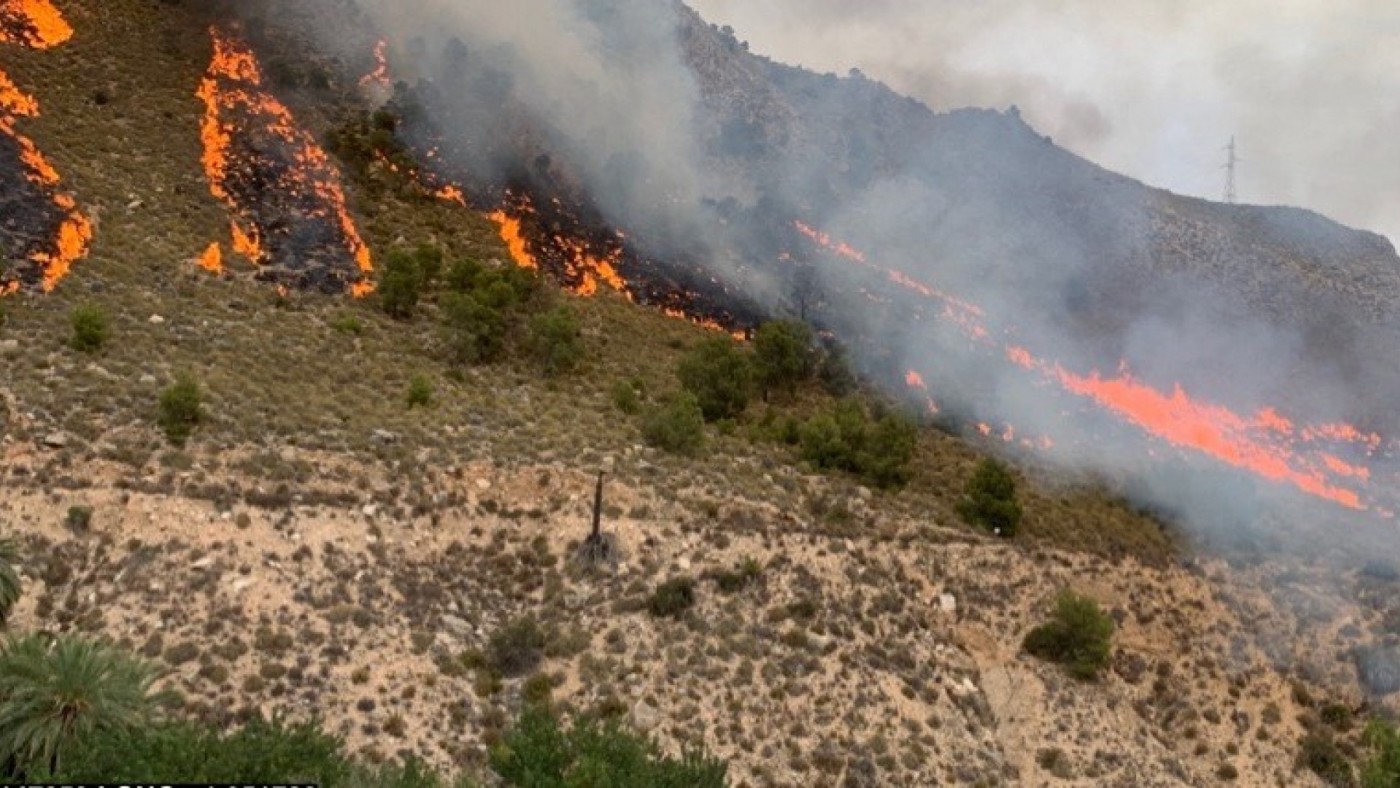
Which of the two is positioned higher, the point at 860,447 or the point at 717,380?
the point at 717,380

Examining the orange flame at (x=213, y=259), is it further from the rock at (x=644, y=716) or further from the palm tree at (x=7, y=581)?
the rock at (x=644, y=716)

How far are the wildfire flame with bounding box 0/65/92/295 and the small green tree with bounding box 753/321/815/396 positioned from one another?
30736 millimetres

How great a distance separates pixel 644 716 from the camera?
2756 cm

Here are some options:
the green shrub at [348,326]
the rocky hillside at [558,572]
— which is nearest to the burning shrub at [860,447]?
the rocky hillside at [558,572]

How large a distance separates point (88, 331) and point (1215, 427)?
6420 cm

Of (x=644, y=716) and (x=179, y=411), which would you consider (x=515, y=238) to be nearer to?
(x=179, y=411)

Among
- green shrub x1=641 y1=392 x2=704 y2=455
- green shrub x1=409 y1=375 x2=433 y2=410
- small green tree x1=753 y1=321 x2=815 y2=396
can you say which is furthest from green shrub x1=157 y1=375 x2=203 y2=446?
small green tree x1=753 y1=321 x2=815 y2=396

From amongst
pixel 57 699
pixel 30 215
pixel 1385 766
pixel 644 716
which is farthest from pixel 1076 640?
pixel 30 215

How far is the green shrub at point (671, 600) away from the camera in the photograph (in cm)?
3100

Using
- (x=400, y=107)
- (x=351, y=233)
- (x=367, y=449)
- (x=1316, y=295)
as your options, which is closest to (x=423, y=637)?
(x=367, y=449)

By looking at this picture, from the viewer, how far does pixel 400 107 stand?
67562 millimetres

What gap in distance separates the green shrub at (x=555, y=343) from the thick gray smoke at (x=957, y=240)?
20.5 metres

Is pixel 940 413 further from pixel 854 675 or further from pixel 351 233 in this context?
pixel 351 233

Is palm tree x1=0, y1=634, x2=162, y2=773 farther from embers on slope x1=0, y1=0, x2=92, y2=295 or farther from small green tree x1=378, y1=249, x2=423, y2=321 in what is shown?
small green tree x1=378, y1=249, x2=423, y2=321
